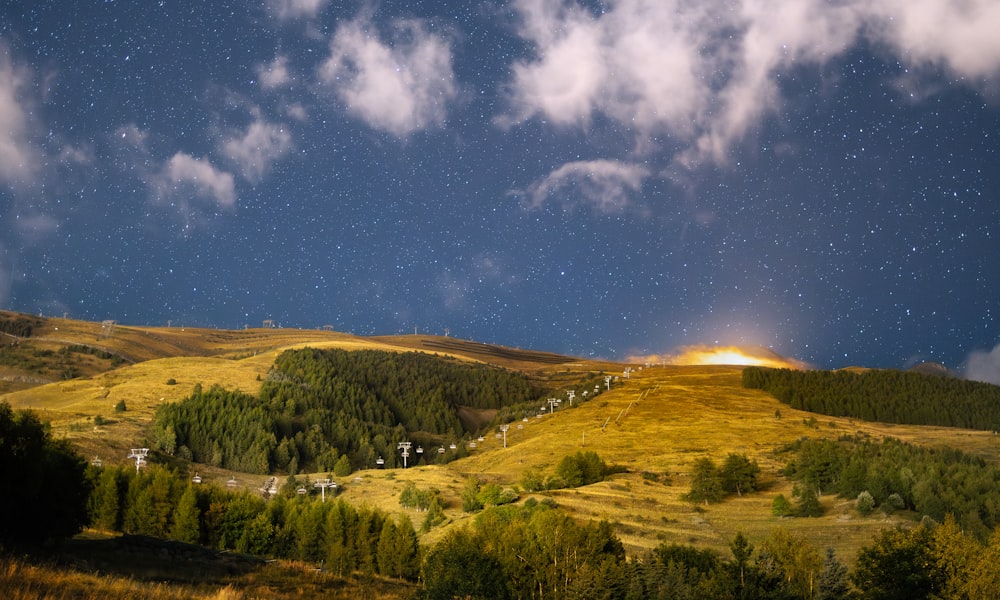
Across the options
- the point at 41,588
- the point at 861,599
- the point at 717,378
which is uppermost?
the point at 717,378

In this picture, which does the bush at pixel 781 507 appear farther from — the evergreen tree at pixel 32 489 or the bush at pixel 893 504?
the evergreen tree at pixel 32 489

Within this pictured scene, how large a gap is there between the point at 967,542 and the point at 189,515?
64484 mm

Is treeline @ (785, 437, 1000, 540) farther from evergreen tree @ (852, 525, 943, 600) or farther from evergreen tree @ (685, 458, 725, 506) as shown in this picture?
evergreen tree @ (852, 525, 943, 600)

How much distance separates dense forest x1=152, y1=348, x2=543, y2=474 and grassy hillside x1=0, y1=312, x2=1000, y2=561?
800cm

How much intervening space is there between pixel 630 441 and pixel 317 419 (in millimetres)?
73825

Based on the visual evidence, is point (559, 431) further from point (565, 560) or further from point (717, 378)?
point (565, 560)

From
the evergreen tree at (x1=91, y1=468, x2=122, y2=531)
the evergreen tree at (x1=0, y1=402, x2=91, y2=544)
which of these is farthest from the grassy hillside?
the evergreen tree at (x1=0, y1=402, x2=91, y2=544)

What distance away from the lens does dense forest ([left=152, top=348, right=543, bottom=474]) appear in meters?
119

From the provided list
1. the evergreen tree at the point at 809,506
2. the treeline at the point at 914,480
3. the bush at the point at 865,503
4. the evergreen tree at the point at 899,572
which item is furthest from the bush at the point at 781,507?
the evergreen tree at the point at 899,572

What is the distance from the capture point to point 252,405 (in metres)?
139

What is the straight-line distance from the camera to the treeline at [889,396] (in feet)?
436

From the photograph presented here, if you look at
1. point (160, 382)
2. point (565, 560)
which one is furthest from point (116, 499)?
point (160, 382)

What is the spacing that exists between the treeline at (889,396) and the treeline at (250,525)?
362 ft

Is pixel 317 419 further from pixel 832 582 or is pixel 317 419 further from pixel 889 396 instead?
pixel 889 396
